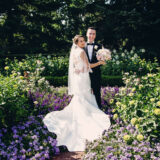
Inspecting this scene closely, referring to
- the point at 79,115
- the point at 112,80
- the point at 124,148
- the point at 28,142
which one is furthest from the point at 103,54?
the point at 112,80

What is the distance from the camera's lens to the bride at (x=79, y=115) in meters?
4.65

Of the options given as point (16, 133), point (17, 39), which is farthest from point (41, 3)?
point (16, 133)

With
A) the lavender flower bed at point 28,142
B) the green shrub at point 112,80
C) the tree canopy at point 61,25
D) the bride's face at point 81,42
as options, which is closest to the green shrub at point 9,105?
the lavender flower bed at point 28,142

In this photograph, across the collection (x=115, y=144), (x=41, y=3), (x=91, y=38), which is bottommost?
(x=115, y=144)

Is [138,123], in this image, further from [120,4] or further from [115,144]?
[120,4]

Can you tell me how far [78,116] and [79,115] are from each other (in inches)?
1.4

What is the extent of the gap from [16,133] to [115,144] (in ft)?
6.56

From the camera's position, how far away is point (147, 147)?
11.3 ft

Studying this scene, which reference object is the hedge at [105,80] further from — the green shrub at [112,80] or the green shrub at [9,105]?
the green shrub at [9,105]

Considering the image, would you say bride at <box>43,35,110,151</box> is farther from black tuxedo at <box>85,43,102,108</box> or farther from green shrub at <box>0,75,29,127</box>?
green shrub at <box>0,75,29,127</box>

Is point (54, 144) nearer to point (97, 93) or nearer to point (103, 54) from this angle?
point (97, 93)

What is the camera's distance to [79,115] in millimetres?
5164

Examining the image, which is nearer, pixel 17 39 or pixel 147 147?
pixel 147 147

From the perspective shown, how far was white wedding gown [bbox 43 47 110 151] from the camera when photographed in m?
4.64
